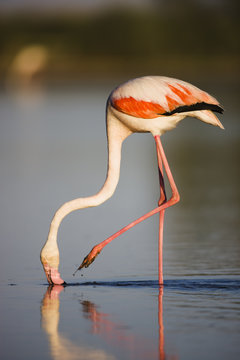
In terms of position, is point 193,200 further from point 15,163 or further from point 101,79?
point 101,79

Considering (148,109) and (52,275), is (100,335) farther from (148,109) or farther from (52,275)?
(148,109)

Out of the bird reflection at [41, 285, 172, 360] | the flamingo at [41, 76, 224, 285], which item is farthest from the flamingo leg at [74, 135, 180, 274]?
the bird reflection at [41, 285, 172, 360]

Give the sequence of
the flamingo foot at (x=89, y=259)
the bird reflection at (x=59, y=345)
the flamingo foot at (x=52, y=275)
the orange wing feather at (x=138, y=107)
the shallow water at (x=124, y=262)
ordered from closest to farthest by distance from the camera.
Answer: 1. the bird reflection at (x=59, y=345)
2. the shallow water at (x=124, y=262)
3. the flamingo foot at (x=52, y=275)
4. the flamingo foot at (x=89, y=259)
5. the orange wing feather at (x=138, y=107)

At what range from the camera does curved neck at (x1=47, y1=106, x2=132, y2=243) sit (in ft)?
23.0

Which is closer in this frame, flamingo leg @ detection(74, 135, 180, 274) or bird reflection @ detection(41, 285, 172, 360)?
bird reflection @ detection(41, 285, 172, 360)

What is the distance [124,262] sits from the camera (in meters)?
7.74

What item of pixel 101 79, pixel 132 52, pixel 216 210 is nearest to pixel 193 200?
pixel 216 210

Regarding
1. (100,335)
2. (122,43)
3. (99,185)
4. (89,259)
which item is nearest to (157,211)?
(89,259)

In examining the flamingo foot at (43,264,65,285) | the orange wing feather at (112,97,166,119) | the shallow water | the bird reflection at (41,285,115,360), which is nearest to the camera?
the bird reflection at (41,285,115,360)

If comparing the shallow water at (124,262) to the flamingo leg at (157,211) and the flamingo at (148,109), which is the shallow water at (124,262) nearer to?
the flamingo leg at (157,211)

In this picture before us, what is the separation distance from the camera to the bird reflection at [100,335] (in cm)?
→ 508

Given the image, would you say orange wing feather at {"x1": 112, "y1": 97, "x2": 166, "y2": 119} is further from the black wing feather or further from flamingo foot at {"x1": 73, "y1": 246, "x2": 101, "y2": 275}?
flamingo foot at {"x1": 73, "y1": 246, "x2": 101, "y2": 275}

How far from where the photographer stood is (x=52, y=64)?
60.7 metres

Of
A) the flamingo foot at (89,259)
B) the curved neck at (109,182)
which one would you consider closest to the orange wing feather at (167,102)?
the curved neck at (109,182)
